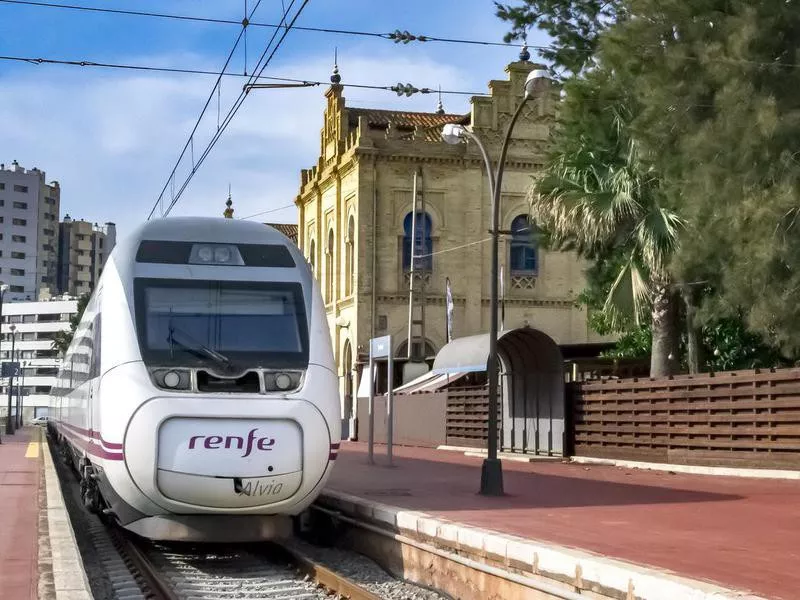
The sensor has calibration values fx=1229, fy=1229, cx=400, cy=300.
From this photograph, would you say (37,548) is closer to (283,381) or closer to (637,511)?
(283,381)

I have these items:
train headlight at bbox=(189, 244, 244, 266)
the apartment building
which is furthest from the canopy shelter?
the apartment building

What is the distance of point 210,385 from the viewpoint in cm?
1166

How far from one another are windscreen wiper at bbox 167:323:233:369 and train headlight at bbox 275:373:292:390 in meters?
0.47

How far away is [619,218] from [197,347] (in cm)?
1344

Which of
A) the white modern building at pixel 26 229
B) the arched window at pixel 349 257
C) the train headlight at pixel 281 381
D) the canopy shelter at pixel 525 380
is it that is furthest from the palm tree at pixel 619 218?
the white modern building at pixel 26 229

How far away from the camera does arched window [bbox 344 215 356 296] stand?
159ft

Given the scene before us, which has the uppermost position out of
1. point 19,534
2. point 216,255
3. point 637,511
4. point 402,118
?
point 402,118

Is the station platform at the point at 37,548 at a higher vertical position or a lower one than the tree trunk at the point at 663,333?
lower

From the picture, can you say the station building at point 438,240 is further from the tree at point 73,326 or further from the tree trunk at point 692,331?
the tree trunk at point 692,331

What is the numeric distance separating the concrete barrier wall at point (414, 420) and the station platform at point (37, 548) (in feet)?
56.1

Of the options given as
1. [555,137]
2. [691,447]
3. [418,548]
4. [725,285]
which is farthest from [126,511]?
[555,137]

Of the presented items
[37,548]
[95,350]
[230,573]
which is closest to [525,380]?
[95,350]

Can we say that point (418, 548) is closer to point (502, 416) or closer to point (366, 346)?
point (502, 416)

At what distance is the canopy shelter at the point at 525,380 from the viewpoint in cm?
2548
